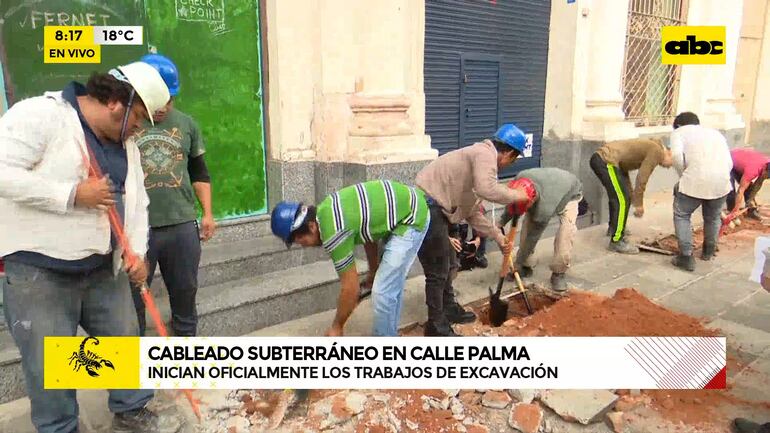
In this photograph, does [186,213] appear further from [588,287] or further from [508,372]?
[588,287]

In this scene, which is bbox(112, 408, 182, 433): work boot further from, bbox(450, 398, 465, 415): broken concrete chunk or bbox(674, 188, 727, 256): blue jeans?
bbox(674, 188, 727, 256): blue jeans

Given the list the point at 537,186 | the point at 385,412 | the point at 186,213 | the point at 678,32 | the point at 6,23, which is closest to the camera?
the point at 385,412

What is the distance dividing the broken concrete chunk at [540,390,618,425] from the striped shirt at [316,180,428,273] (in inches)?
49.4

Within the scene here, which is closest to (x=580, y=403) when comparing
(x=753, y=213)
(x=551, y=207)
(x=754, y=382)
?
Result: (x=754, y=382)

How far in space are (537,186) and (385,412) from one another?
9.11ft

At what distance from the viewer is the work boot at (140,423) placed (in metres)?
2.79

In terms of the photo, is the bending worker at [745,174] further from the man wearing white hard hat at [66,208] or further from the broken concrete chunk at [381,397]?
the man wearing white hard hat at [66,208]

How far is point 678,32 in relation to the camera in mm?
9148

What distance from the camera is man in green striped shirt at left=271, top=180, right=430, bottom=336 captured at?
292 cm

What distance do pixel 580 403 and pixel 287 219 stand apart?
6.35 feet

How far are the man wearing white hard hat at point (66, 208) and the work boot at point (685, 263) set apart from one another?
211 inches

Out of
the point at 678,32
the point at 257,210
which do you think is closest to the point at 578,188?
the point at 257,210

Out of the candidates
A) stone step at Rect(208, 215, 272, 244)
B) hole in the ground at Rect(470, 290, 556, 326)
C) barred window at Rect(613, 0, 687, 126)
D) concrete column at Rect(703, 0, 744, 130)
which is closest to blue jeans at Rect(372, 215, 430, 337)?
hole in the ground at Rect(470, 290, 556, 326)
